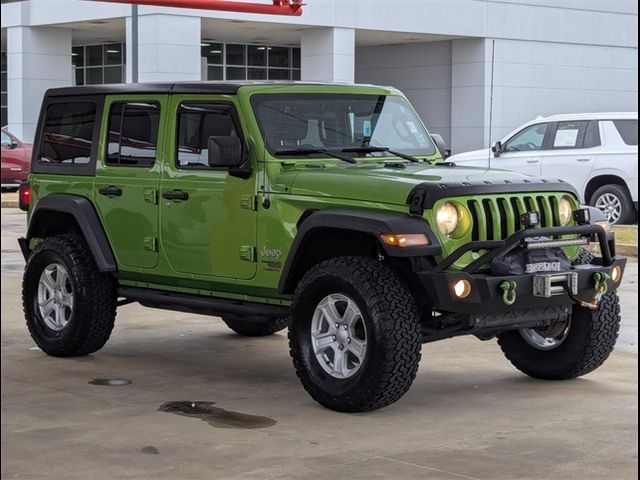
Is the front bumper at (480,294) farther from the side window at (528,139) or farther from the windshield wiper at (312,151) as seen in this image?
the side window at (528,139)

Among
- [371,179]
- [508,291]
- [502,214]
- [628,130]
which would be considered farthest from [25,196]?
[628,130]

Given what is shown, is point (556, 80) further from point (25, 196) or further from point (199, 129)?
point (199, 129)

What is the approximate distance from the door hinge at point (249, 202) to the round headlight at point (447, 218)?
1.31 metres

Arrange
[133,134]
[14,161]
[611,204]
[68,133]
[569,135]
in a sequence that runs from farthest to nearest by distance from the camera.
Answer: [14,161]
[569,135]
[611,204]
[68,133]
[133,134]

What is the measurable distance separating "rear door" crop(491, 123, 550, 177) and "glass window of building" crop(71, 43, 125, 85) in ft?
88.7

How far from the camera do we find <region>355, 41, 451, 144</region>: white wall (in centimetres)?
4762

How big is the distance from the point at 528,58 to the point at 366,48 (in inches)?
249

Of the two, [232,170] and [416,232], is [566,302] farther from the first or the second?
[232,170]

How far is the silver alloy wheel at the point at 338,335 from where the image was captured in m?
7.64

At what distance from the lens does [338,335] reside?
773 centimetres

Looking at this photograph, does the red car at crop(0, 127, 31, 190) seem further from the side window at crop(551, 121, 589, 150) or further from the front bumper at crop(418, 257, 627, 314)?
the front bumper at crop(418, 257, 627, 314)

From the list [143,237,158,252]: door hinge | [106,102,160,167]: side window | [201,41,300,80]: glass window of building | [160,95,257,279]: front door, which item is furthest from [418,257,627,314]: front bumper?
[201,41,300,80]: glass window of building

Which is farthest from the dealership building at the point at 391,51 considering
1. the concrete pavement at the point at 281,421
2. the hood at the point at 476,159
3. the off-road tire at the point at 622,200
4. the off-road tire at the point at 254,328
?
the concrete pavement at the point at 281,421

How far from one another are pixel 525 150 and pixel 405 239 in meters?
14.3
